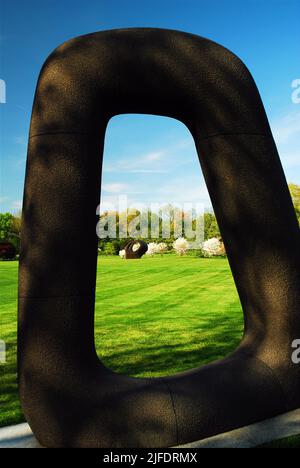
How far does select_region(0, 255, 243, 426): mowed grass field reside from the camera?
714 cm

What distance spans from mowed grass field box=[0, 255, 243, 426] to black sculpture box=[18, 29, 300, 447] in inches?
60.1

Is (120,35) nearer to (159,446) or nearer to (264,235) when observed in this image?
(264,235)

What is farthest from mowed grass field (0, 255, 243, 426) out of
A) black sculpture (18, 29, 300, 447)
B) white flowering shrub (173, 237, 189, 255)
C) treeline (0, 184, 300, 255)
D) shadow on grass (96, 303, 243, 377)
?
treeline (0, 184, 300, 255)

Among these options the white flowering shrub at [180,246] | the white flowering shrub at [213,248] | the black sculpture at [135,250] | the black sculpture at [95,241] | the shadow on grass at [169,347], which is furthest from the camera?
the white flowering shrub at [180,246]

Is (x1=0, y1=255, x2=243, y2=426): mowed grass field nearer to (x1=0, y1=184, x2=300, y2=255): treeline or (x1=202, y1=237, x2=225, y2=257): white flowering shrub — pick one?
(x1=202, y1=237, x2=225, y2=257): white flowering shrub

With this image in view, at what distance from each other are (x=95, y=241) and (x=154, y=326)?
21.8 feet

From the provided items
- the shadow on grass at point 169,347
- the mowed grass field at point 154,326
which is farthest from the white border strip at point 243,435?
the shadow on grass at point 169,347

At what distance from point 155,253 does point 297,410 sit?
37.6 m

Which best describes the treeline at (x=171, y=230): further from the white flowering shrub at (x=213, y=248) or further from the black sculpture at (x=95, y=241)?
the black sculpture at (x=95, y=241)

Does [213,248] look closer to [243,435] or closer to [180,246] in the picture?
[180,246]

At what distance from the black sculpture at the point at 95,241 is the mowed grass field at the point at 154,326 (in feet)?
5.01

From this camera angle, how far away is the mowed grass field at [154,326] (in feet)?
23.4

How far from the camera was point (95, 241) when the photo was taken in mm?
4250
